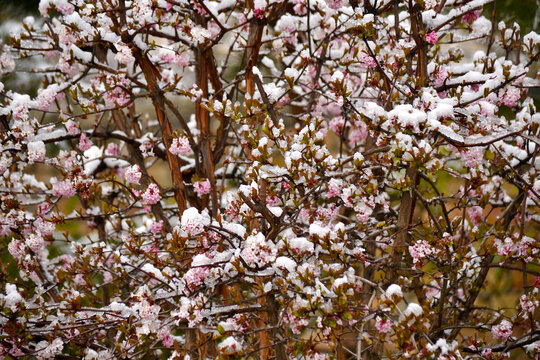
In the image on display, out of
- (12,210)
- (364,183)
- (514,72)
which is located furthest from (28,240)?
(514,72)

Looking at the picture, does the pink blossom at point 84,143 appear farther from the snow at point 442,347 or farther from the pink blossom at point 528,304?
the pink blossom at point 528,304

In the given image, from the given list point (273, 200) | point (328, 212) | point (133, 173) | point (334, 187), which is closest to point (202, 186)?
point (133, 173)

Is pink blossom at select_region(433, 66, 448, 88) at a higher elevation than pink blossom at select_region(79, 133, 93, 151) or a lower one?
lower

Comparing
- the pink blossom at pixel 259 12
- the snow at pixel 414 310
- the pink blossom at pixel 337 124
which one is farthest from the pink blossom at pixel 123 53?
the snow at pixel 414 310

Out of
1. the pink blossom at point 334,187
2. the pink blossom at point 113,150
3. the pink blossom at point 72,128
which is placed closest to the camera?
the pink blossom at point 334,187

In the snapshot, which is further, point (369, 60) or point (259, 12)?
point (259, 12)

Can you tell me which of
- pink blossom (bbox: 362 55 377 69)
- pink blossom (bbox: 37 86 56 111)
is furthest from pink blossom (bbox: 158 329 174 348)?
pink blossom (bbox: 362 55 377 69)

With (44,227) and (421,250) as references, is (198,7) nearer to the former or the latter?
(44,227)

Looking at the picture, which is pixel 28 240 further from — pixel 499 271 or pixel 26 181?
pixel 499 271

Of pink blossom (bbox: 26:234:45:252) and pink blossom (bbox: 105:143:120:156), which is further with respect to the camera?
pink blossom (bbox: 105:143:120:156)

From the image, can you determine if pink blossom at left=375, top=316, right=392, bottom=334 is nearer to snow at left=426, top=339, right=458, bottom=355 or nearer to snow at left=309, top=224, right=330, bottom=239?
snow at left=426, top=339, right=458, bottom=355

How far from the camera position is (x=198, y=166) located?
3.21 metres

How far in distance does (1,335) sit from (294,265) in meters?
1.42

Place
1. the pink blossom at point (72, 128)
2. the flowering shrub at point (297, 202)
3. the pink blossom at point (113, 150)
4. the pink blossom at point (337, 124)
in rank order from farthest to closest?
the pink blossom at point (113, 150) → the pink blossom at point (337, 124) → the pink blossom at point (72, 128) → the flowering shrub at point (297, 202)
